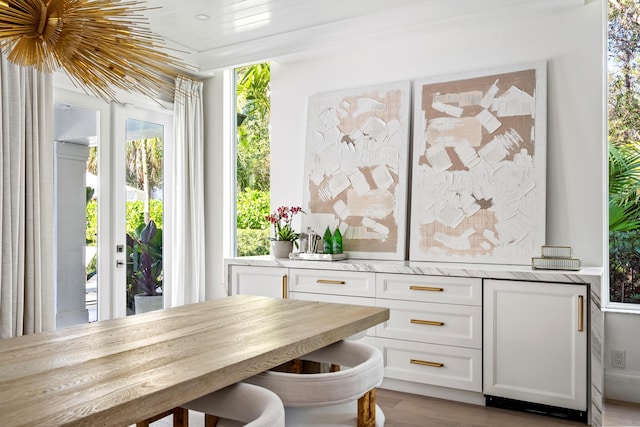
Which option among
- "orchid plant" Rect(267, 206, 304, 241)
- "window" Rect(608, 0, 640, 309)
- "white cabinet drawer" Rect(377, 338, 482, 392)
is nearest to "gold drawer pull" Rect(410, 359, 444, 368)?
"white cabinet drawer" Rect(377, 338, 482, 392)

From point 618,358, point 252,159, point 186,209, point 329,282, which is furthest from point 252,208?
point 618,358

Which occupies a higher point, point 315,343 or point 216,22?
point 216,22

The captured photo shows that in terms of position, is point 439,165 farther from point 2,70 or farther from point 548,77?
point 2,70

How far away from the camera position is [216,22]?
4137mm

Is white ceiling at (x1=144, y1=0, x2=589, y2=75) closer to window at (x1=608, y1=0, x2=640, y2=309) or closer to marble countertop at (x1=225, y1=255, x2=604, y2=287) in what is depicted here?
window at (x1=608, y1=0, x2=640, y2=309)

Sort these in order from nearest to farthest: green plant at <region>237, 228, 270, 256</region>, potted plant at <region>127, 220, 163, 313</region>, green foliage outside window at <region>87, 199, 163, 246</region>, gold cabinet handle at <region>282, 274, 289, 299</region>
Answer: gold cabinet handle at <region>282, 274, 289, 299</region> < green foliage outside window at <region>87, 199, 163, 246</region> < potted plant at <region>127, 220, 163, 313</region> < green plant at <region>237, 228, 270, 256</region>

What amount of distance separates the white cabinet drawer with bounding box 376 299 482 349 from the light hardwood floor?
0.38 m

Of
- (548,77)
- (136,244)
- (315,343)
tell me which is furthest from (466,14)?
(136,244)

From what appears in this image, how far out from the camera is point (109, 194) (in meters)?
4.20

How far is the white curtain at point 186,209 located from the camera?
4707 millimetres

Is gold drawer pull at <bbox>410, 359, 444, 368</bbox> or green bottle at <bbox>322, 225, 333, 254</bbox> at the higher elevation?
green bottle at <bbox>322, 225, 333, 254</bbox>

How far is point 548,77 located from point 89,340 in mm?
3238

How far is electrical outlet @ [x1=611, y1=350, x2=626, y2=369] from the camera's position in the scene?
3.36 meters

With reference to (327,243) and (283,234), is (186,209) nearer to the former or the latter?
(283,234)
